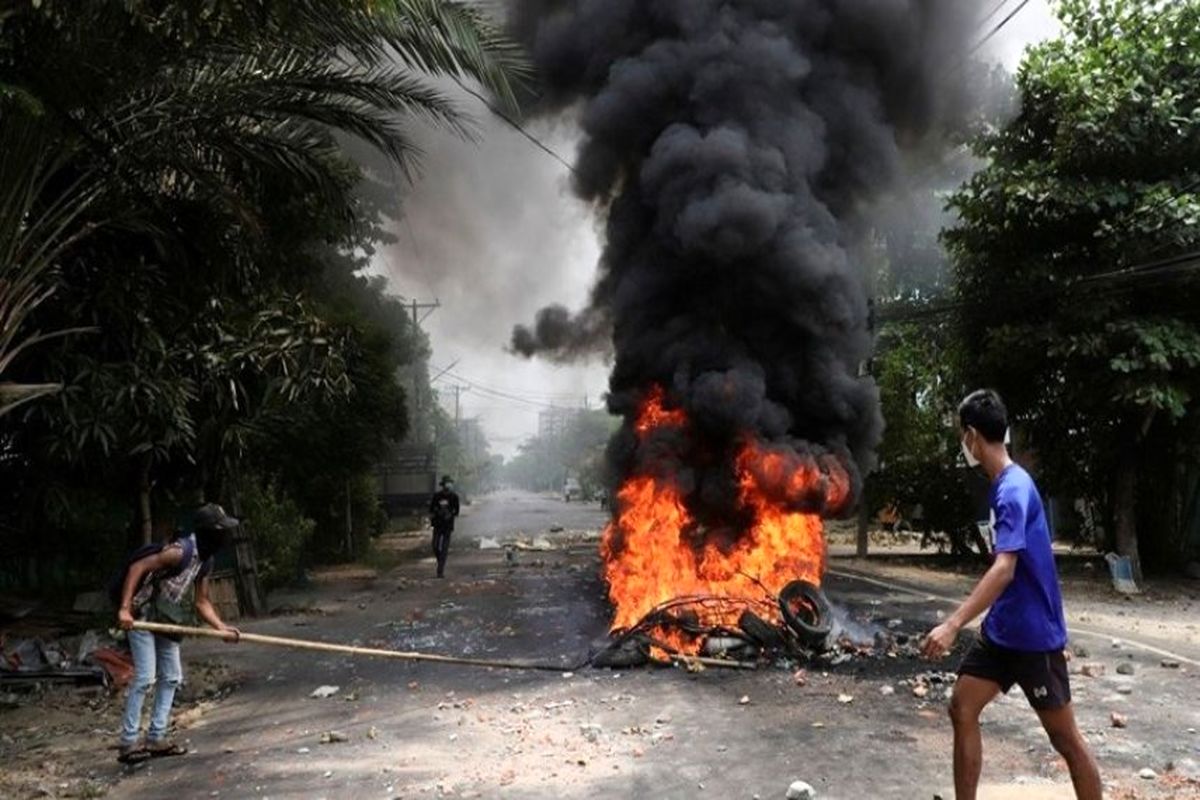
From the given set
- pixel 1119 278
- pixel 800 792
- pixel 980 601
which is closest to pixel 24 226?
pixel 800 792

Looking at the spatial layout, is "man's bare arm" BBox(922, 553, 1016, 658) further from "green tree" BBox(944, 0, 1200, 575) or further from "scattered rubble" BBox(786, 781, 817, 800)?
"green tree" BBox(944, 0, 1200, 575)

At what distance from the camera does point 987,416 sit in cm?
376

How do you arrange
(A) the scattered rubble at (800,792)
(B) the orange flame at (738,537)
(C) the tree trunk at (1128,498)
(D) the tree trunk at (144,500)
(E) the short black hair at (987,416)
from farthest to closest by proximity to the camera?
A: (C) the tree trunk at (1128,498) → (B) the orange flame at (738,537) → (D) the tree trunk at (144,500) → (A) the scattered rubble at (800,792) → (E) the short black hair at (987,416)

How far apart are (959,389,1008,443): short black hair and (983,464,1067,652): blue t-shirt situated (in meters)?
0.24

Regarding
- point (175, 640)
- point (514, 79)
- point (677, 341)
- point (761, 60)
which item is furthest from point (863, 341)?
point (175, 640)

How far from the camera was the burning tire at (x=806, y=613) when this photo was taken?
26.0 ft

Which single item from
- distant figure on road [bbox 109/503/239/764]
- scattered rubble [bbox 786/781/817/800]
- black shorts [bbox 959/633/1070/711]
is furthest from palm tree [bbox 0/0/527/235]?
scattered rubble [bbox 786/781/817/800]

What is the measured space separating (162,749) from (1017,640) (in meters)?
4.86

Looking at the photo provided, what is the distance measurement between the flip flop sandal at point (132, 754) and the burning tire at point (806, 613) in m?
5.07

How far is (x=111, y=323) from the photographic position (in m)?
7.64

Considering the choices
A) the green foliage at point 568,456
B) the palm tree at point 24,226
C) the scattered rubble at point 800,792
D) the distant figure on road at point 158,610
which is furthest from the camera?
the green foliage at point 568,456

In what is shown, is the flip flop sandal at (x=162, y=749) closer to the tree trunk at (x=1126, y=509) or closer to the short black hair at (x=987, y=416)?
the short black hair at (x=987, y=416)

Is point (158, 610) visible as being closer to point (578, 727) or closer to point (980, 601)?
point (578, 727)

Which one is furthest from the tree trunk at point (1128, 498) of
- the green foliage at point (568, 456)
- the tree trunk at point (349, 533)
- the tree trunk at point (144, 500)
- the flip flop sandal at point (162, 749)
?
the green foliage at point (568, 456)
